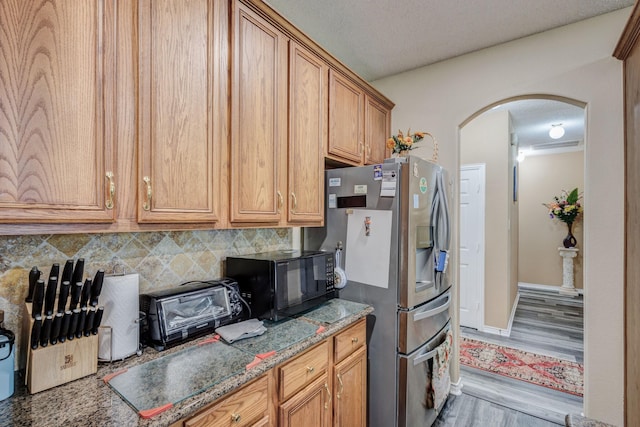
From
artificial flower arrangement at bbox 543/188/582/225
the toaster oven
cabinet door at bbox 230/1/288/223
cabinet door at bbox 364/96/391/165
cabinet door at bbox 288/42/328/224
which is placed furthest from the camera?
artificial flower arrangement at bbox 543/188/582/225

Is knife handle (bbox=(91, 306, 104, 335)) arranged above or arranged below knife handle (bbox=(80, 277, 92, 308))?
below

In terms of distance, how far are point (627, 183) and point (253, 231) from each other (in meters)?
2.34

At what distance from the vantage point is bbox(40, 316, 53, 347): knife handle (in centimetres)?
95

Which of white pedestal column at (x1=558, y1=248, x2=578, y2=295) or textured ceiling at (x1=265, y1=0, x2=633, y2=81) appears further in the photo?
white pedestal column at (x1=558, y1=248, x2=578, y2=295)

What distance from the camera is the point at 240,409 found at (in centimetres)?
110

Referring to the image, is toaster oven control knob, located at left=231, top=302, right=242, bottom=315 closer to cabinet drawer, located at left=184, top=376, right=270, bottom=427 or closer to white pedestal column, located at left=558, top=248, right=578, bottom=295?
cabinet drawer, located at left=184, top=376, right=270, bottom=427

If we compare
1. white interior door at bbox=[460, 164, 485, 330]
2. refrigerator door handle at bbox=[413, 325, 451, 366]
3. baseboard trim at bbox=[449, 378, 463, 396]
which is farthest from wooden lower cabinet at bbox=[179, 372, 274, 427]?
white interior door at bbox=[460, 164, 485, 330]

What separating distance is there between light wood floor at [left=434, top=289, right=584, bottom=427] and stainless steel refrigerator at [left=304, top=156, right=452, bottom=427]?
1.36 feet

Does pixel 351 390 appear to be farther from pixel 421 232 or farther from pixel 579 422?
pixel 579 422

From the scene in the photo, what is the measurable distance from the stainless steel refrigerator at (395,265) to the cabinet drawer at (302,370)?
538 mm

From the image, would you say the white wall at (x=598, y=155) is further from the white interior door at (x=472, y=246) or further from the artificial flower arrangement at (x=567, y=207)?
the artificial flower arrangement at (x=567, y=207)

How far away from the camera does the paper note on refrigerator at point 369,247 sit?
1.90m

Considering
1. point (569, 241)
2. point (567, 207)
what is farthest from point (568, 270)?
point (567, 207)

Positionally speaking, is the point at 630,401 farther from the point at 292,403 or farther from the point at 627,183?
the point at 292,403
